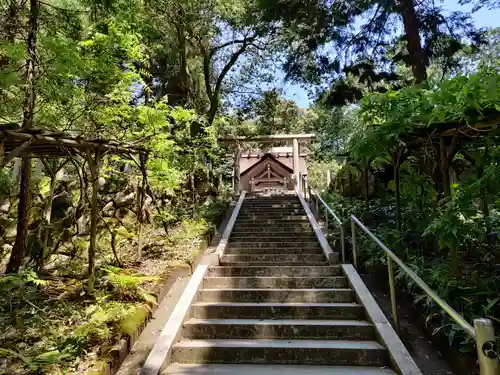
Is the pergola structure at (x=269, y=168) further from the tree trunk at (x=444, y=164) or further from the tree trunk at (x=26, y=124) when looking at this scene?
the tree trunk at (x=26, y=124)

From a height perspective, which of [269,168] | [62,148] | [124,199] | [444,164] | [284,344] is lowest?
[284,344]

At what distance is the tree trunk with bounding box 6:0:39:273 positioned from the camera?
4.21 metres

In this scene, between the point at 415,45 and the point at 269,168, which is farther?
the point at 269,168

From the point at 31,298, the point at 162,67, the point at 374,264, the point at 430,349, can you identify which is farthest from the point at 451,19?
the point at 162,67

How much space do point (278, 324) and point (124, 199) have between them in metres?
5.46

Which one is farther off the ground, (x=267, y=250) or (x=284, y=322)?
(x=267, y=250)

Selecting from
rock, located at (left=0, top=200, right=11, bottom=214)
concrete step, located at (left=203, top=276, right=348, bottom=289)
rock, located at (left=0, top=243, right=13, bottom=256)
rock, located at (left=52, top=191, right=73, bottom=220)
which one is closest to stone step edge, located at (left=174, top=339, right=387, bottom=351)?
concrete step, located at (left=203, top=276, right=348, bottom=289)

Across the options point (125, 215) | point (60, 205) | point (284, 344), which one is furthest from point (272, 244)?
point (60, 205)

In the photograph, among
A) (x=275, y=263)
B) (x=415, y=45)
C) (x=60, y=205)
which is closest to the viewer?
(x=275, y=263)

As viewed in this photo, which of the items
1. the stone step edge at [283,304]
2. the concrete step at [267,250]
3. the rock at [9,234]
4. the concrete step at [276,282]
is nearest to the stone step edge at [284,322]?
the stone step edge at [283,304]

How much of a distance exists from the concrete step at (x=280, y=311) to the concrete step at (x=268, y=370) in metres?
0.75

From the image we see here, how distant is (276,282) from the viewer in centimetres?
437

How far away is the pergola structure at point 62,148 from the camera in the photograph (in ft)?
9.64

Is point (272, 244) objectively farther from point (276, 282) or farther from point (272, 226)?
point (276, 282)
